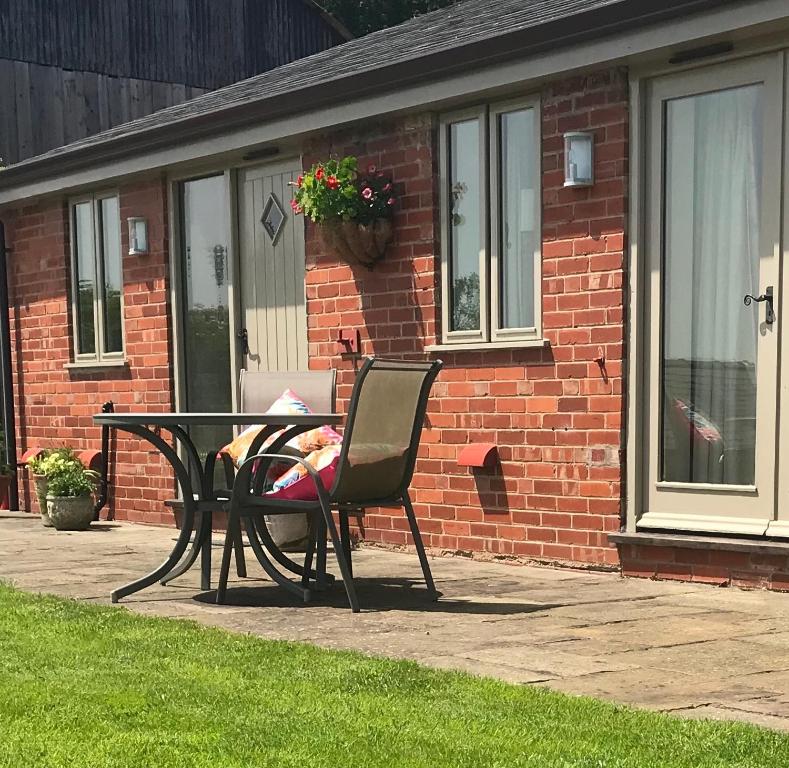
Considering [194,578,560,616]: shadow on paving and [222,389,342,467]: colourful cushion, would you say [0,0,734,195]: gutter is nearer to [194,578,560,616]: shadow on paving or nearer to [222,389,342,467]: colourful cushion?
[222,389,342,467]: colourful cushion

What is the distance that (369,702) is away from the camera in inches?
132

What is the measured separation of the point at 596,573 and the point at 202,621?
222cm

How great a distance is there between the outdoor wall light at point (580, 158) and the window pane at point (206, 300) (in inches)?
124

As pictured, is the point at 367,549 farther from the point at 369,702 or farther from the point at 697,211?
the point at 369,702

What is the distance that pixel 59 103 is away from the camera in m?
14.7

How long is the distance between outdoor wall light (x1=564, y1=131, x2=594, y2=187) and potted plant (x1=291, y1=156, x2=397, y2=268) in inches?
50.8

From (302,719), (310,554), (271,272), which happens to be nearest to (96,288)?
(271,272)

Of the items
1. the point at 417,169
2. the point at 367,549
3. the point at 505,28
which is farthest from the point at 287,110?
the point at 367,549

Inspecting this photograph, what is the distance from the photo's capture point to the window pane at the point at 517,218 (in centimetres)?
654

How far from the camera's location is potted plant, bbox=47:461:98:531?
8.87 meters

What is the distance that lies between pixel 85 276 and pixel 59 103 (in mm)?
5654

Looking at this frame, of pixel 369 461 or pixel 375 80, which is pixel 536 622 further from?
pixel 375 80

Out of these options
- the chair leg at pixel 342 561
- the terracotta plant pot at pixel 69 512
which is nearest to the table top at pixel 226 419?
the chair leg at pixel 342 561

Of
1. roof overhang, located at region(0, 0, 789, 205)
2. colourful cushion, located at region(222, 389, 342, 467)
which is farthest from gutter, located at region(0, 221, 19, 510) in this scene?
colourful cushion, located at region(222, 389, 342, 467)
